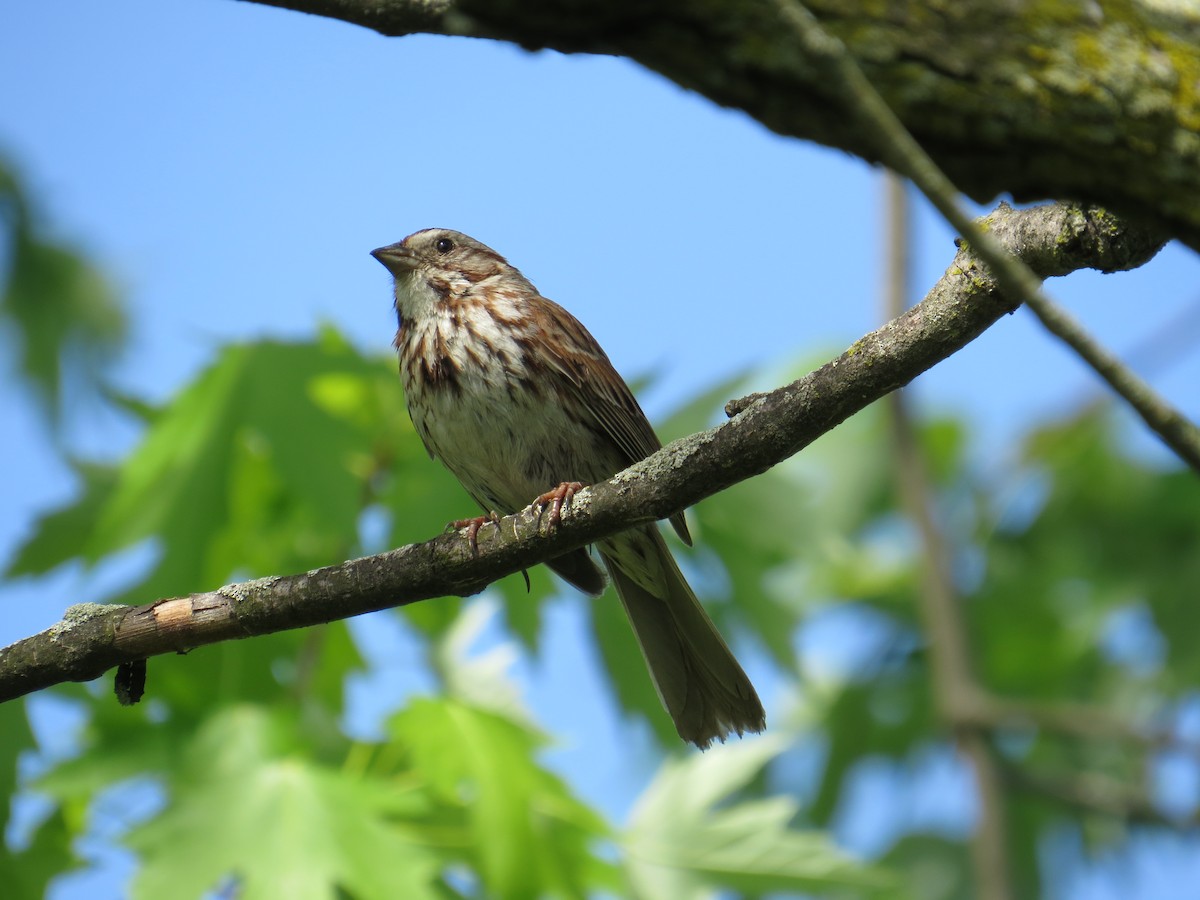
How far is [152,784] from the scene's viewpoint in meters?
4.29

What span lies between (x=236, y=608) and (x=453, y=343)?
1778mm

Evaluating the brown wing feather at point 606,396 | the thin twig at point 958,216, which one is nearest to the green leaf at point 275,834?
the brown wing feather at point 606,396

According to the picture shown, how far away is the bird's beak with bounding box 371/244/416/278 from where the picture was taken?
5.69 metres

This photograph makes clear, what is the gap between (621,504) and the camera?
3.15 meters

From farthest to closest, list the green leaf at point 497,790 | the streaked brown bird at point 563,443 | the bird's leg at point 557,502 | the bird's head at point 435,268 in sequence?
the bird's head at point 435,268 < the streaked brown bird at point 563,443 < the green leaf at point 497,790 < the bird's leg at point 557,502

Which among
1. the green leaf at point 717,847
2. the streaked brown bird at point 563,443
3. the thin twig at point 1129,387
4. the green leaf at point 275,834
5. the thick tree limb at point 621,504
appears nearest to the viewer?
the thin twig at point 1129,387

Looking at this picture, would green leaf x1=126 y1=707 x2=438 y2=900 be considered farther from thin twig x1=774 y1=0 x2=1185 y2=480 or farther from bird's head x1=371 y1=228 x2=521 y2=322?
thin twig x1=774 y1=0 x2=1185 y2=480

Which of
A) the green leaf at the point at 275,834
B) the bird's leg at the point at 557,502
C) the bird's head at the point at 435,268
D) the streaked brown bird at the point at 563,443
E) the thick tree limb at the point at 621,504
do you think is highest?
the bird's head at the point at 435,268

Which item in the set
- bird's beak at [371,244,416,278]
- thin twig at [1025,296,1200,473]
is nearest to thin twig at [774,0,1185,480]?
thin twig at [1025,296,1200,473]

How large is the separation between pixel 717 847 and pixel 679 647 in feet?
2.48

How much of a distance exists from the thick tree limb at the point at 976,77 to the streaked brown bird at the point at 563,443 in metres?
3.02

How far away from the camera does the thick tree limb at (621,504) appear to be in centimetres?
246

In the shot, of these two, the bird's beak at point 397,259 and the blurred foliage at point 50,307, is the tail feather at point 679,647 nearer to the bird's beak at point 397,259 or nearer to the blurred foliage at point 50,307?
the bird's beak at point 397,259

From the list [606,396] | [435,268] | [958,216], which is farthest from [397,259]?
[958,216]
